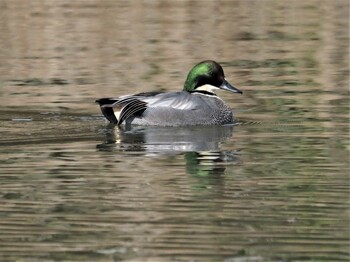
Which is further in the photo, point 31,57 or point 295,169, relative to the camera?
point 31,57

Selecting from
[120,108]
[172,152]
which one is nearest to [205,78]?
[120,108]

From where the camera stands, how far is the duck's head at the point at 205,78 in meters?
14.4

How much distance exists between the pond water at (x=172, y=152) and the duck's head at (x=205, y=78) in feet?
1.54

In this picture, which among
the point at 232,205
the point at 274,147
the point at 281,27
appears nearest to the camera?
the point at 232,205

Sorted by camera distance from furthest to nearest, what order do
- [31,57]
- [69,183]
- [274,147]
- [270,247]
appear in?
1. [31,57]
2. [274,147]
3. [69,183]
4. [270,247]

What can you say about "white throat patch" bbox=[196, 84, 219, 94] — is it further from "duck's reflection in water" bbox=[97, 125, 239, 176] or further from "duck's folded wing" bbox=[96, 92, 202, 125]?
"duck's reflection in water" bbox=[97, 125, 239, 176]

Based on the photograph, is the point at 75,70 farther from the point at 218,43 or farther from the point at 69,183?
the point at 69,183

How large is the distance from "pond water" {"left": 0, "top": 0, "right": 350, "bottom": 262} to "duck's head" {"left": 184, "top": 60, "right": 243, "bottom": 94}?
0.47 metres

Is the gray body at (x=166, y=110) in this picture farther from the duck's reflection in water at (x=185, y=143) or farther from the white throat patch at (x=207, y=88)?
the white throat patch at (x=207, y=88)

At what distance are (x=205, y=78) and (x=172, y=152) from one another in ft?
9.41

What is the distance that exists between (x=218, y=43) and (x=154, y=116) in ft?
29.6

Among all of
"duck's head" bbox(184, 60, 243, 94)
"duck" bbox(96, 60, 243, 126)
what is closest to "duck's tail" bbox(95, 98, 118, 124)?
"duck" bbox(96, 60, 243, 126)

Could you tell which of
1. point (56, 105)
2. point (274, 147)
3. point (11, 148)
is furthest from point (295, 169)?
point (56, 105)

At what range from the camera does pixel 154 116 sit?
1370cm
